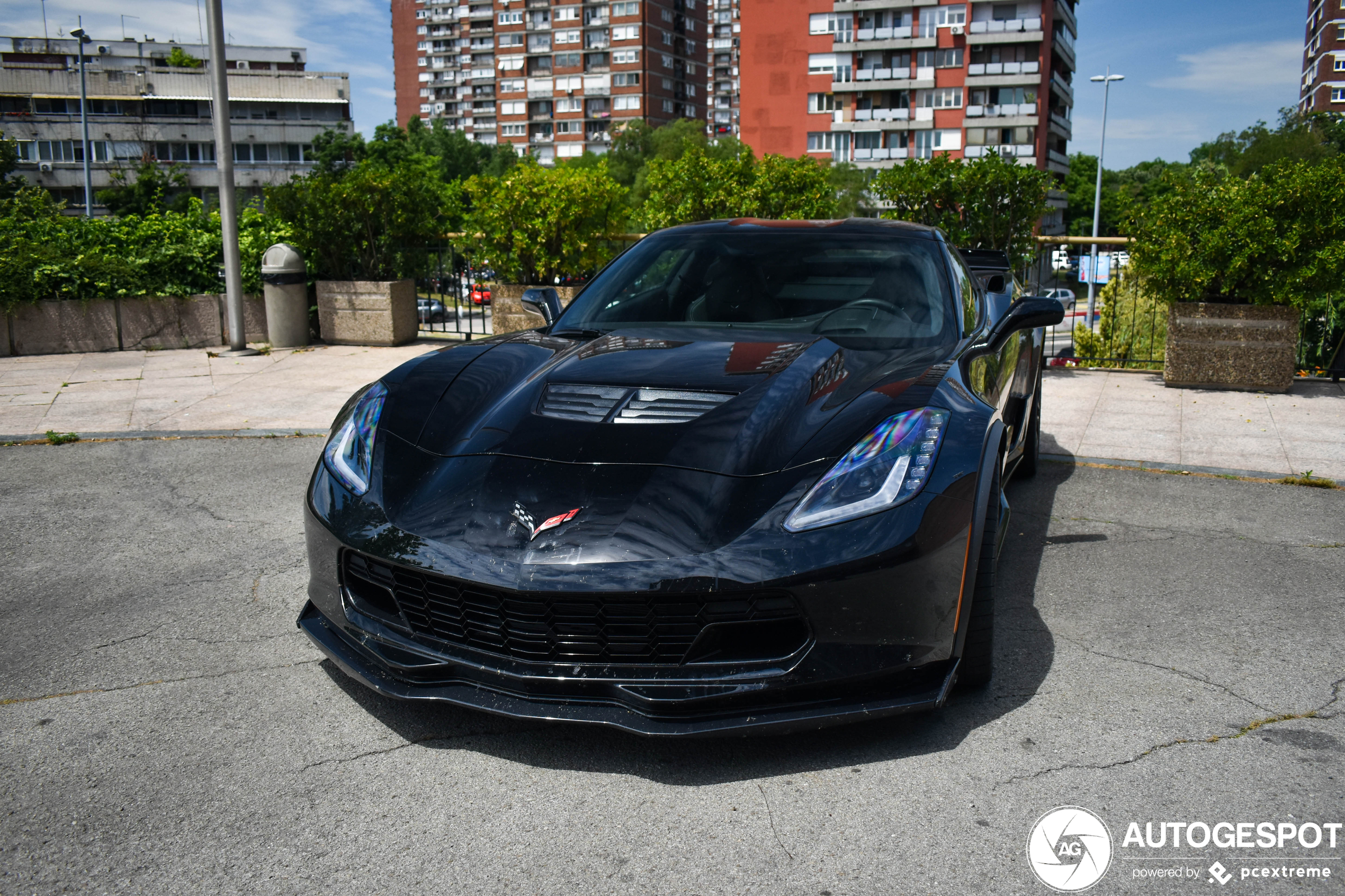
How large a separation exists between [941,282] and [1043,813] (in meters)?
2.27

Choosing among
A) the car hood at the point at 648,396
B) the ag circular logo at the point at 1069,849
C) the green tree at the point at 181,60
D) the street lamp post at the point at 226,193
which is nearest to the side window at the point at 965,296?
the car hood at the point at 648,396

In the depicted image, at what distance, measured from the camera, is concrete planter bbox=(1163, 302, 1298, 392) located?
873cm

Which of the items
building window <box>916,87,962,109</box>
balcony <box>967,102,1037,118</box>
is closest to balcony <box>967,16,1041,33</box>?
building window <box>916,87,962,109</box>

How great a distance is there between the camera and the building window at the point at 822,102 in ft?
263

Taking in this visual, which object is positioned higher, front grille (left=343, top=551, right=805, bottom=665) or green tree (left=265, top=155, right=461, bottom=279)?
green tree (left=265, top=155, right=461, bottom=279)

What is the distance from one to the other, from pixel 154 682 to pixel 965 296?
10.8 ft

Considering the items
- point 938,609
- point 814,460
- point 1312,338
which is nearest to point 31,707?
point 814,460

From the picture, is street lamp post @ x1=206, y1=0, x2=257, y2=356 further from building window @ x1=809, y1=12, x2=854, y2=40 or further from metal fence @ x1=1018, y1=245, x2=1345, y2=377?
building window @ x1=809, y1=12, x2=854, y2=40

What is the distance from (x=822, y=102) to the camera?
80625mm

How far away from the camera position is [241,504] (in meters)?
5.40

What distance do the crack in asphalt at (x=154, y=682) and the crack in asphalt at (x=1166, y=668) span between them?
2.59m

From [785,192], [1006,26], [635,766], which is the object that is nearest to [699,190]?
[785,192]

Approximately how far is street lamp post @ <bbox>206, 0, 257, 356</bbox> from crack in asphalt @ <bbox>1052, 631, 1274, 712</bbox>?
33.2ft

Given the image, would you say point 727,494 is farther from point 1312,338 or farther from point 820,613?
point 1312,338
